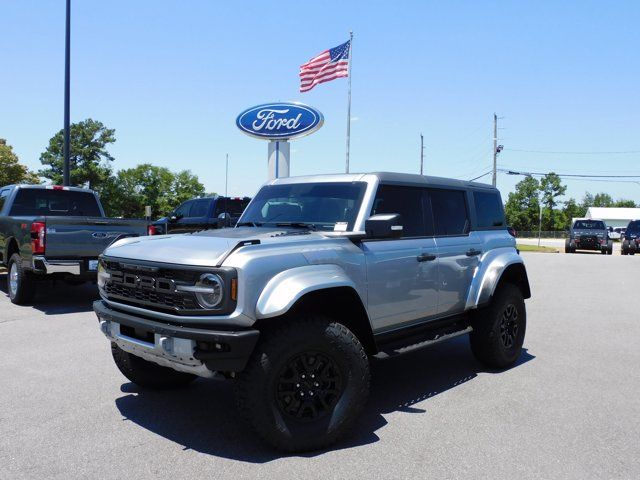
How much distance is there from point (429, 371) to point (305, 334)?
8.33ft

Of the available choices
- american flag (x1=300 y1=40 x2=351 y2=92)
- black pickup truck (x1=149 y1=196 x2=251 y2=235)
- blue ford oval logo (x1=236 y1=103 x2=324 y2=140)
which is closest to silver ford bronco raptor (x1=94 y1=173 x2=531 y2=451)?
black pickup truck (x1=149 y1=196 x2=251 y2=235)

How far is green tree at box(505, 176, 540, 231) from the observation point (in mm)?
82500

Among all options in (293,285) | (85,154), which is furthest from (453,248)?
(85,154)

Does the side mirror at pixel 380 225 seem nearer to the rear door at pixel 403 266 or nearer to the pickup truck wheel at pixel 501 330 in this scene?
the rear door at pixel 403 266

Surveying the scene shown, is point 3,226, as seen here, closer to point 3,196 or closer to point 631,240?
point 3,196

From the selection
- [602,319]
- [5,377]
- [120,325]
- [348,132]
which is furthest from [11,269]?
[348,132]

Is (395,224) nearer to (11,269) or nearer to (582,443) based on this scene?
(582,443)

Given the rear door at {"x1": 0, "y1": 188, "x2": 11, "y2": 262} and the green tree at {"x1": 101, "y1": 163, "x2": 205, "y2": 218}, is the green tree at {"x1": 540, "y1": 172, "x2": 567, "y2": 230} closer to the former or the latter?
the green tree at {"x1": 101, "y1": 163, "x2": 205, "y2": 218}

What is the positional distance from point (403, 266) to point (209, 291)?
1.78 metres

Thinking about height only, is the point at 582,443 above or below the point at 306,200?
below

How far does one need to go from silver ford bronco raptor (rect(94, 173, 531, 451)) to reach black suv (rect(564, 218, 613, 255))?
26.9 meters

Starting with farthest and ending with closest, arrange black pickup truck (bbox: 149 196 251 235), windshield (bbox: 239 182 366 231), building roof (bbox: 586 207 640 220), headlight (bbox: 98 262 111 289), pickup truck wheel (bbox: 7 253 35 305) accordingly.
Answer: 1. building roof (bbox: 586 207 640 220)
2. black pickup truck (bbox: 149 196 251 235)
3. pickup truck wheel (bbox: 7 253 35 305)
4. windshield (bbox: 239 182 366 231)
5. headlight (bbox: 98 262 111 289)

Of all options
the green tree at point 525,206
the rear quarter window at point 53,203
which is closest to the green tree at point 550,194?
the green tree at point 525,206

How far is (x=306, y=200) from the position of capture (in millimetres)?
4906
